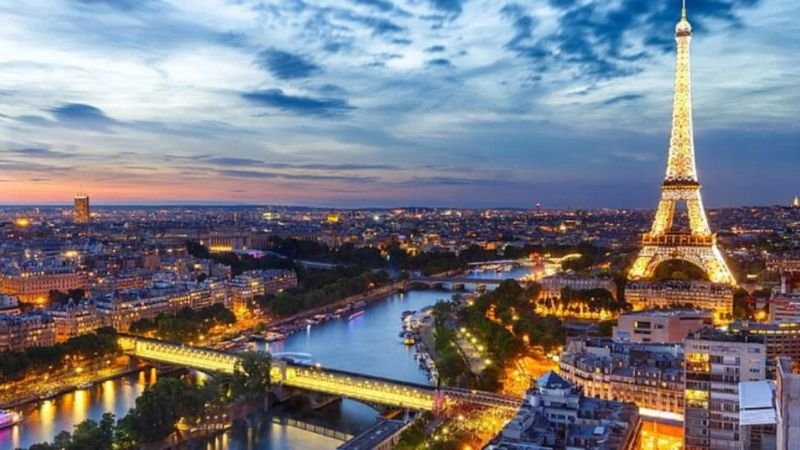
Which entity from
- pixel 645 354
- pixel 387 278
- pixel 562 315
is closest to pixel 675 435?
pixel 645 354

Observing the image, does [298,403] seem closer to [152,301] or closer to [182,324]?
[182,324]

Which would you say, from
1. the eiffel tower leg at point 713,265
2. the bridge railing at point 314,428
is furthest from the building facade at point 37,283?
the eiffel tower leg at point 713,265

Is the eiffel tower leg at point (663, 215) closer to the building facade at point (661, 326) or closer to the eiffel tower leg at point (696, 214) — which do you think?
the eiffel tower leg at point (696, 214)

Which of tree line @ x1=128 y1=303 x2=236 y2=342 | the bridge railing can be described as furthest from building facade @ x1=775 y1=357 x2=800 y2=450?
tree line @ x1=128 y1=303 x2=236 y2=342

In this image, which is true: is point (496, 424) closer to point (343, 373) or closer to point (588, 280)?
point (343, 373)

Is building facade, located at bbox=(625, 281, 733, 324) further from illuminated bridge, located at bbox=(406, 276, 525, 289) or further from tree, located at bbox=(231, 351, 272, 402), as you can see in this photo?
tree, located at bbox=(231, 351, 272, 402)

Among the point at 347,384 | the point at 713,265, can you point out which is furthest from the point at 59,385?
the point at 713,265
